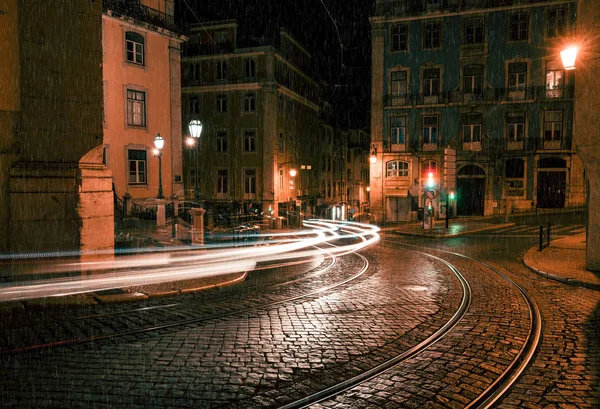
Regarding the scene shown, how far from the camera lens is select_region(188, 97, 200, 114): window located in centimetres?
4346

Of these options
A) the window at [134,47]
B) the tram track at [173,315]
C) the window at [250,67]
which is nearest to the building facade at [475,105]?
the window at [250,67]

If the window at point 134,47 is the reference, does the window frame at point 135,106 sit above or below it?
below

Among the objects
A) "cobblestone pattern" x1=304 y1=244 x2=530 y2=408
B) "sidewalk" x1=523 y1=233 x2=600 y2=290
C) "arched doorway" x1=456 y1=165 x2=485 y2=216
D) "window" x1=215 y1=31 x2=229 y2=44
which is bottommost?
"cobblestone pattern" x1=304 y1=244 x2=530 y2=408

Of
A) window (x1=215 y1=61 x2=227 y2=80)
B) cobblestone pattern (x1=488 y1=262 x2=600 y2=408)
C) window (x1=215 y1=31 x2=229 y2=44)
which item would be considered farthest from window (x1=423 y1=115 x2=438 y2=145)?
cobblestone pattern (x1=488 y1=262 x2=600 y2=408)

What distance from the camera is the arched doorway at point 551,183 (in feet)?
119

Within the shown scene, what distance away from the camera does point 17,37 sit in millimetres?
10492

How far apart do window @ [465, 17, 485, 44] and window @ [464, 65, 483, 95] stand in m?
1.98

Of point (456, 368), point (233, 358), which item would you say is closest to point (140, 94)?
point (233, 358)

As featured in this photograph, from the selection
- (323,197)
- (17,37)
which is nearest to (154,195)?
(17,37)

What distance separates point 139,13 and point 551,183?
32248 mm

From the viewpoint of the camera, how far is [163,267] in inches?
514

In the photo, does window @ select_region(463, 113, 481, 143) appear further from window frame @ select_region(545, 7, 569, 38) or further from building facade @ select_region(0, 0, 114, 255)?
building facade @ select_region(0, 0, 114, 255)

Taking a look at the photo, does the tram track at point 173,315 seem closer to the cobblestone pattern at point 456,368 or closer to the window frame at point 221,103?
the cobblestone pattern at point 456,368

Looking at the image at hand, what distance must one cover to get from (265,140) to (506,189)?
2068 cm
